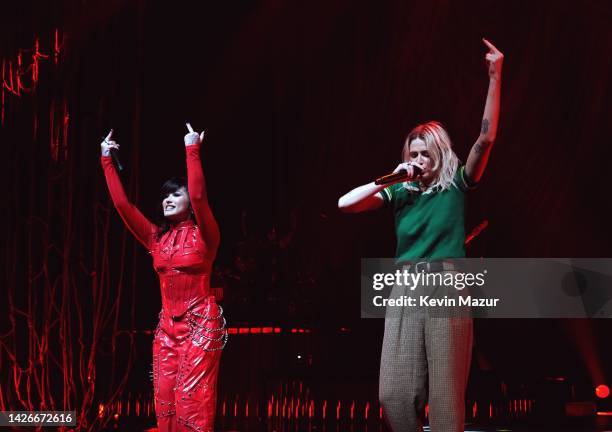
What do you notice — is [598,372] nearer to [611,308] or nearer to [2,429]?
[611,308]

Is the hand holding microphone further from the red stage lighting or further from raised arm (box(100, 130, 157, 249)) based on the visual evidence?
the red stage lighting

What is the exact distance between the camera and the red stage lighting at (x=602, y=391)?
6551 mm

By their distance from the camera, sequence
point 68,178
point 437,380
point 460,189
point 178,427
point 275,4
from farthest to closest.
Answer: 1. point 275,4
2. point 68,178
3. point 178,427
4. point 460,189
5. point 437,380

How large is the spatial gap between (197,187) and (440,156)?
3.51ft

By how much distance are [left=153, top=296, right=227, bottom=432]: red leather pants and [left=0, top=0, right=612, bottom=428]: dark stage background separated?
5.81 feet

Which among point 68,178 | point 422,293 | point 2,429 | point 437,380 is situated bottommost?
point 2,429

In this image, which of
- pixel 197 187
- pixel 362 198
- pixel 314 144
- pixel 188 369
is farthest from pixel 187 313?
pixel 314 144

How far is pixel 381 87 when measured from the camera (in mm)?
6574

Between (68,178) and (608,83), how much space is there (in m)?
3.87

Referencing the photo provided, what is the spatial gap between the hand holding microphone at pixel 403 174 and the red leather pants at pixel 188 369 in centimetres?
125

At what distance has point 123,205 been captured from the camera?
343cm

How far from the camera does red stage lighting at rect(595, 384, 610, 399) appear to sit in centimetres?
655

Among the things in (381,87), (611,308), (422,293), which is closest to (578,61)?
(381,87)

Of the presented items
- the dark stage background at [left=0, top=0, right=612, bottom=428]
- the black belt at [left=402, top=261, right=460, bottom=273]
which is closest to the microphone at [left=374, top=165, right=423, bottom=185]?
the black belt at [left=402, top=261, right=460, bottom=273]
